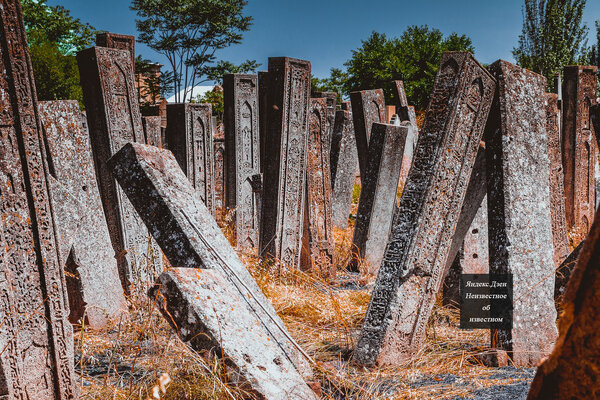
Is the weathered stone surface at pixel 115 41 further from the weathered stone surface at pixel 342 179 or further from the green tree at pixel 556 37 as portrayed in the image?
the green tree at pixel 556 37

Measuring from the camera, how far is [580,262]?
34.1 inches

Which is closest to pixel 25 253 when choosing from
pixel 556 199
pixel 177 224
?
pixel 177 224

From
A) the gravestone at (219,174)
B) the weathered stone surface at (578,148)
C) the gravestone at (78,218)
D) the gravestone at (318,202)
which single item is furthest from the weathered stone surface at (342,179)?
the gravestone at (78,218)

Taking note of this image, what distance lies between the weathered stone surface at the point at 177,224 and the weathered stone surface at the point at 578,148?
569 cm

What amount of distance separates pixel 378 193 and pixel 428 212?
3.28 m

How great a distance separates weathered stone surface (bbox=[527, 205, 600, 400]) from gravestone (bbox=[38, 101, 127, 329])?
3819 millimetres

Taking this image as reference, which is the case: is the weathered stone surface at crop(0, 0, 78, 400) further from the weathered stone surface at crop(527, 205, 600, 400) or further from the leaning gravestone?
the weathered stone surface at crop(527, 205, 600, 400)

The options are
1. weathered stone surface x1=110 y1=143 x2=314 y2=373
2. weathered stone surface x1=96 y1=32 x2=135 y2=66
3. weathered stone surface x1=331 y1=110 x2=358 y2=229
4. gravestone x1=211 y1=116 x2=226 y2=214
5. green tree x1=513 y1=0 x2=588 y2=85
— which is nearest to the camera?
weathered stone surface x1=110 y1=143 x2=314 y2=373

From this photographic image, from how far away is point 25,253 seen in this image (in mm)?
2604

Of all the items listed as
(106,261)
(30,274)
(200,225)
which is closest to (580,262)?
(200,225)

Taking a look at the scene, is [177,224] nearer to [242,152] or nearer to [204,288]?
[204,288]

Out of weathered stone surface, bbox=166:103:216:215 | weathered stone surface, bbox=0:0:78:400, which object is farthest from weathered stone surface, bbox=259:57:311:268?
weathered stone surface, bbox=0:0:78:400

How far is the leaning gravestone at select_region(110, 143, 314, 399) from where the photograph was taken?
2.24 meters

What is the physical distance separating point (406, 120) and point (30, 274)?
9.81 metres
